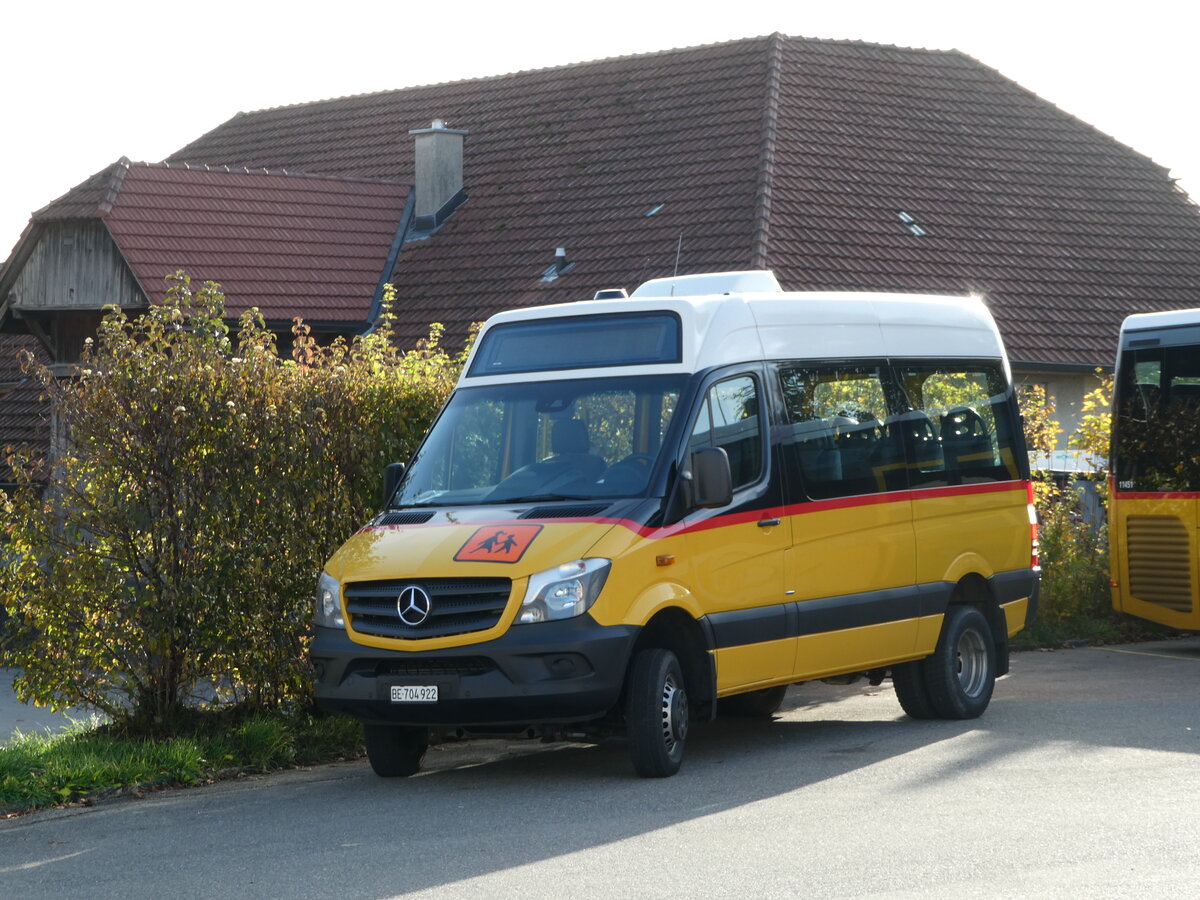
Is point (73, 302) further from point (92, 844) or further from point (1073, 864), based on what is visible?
point (1073, 864)

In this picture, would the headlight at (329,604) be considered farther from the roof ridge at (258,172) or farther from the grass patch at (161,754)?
the roof ridge at (258,172)

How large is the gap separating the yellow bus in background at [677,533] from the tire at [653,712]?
0.05 ft

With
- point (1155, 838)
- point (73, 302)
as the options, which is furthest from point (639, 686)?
point (73, 302)

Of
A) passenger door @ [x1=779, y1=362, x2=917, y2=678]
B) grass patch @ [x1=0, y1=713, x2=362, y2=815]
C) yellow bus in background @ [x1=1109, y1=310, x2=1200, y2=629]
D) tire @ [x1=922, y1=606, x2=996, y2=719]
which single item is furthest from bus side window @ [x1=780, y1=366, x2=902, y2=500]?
yellow bus in background @ [x1=1109, y1=310, x2=1200, y2=629]

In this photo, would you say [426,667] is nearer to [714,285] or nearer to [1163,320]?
[714,285]

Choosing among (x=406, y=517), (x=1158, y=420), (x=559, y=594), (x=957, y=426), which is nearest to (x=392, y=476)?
(x=406, y=517)

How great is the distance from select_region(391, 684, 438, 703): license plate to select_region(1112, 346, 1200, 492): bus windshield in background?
9.87 metres

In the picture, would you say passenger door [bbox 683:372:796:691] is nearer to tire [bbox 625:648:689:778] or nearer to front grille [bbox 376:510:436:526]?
tire [bbox 625:648:689:778]

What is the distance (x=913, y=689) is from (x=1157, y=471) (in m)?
6.11


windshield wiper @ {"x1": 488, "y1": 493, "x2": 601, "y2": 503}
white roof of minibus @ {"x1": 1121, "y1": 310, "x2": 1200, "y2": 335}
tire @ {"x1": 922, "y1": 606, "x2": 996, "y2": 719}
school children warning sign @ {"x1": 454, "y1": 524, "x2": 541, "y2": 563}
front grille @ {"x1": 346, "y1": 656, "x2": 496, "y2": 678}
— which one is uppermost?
white roof of minibus @ {"x1": 1121, "y1": 310, "x2": 1200, "y2": 335}

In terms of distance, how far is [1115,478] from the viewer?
1811 centimetres

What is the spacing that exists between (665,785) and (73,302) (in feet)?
66.4

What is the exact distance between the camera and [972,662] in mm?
12883

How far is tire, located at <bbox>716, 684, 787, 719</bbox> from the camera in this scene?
1284cm
